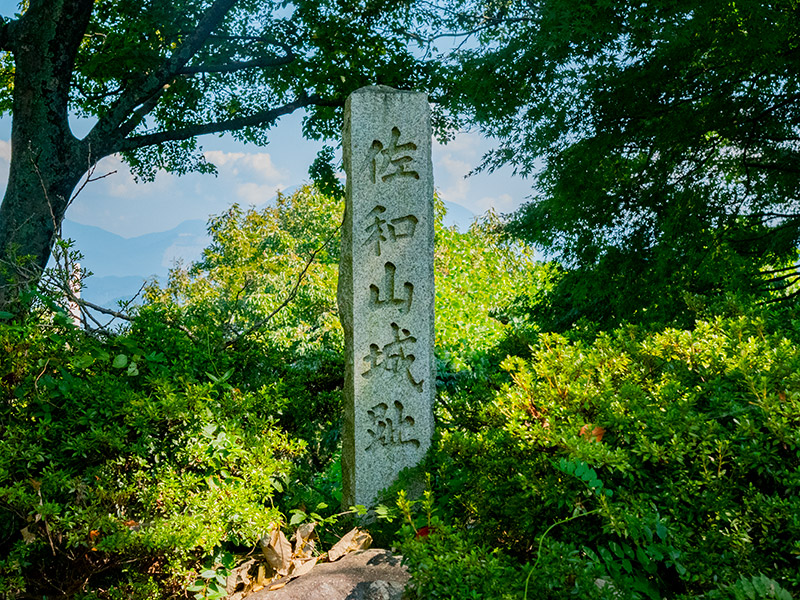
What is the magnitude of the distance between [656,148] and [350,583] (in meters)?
3.91

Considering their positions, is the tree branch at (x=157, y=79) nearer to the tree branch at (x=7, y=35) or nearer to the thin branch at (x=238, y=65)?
the thin branch at (x=238, y=65)

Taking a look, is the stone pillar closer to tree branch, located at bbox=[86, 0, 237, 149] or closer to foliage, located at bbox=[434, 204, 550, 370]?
foliage, located at bbox=[434, 204, 550, 370]

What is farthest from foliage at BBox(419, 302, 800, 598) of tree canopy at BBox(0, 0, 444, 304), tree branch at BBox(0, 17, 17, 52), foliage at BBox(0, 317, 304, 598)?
tree branch at BBox(0, 17, 17, 52)

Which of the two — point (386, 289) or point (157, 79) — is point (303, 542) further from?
point (157, 79)

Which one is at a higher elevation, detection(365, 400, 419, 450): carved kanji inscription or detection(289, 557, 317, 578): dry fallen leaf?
detection(365, 400, 419, 450): carved kanji inscription

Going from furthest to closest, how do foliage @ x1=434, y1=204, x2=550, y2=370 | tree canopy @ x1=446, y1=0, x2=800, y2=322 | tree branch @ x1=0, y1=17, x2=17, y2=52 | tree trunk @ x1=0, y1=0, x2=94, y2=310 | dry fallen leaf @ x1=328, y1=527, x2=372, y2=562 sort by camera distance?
tree branch @ x1=0, y1=17, x2=17, y2=52
tree trunk @ x1=0, y1=0, x2=94, y2=310
foliage @ x1=434, y1=204, x2=550, y2=370
tree canopy @ x1=446, y1=0, x2=800, y2=322
dry fallen leaf @ x1=328, y1=527, x2=372, y2=562

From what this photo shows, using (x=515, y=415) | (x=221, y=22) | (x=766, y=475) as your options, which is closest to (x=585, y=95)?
(x=515, y=415)

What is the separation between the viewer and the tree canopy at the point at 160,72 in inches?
260

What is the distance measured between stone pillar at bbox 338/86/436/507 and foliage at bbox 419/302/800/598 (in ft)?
2.19

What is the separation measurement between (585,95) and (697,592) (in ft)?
12.5

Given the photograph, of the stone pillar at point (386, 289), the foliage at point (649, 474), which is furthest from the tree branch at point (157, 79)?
the foliage at point (649, 474)

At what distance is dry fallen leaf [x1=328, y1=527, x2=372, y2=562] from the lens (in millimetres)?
2914

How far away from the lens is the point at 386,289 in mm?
3463

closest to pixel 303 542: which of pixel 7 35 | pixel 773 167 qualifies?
pixel 773 167
